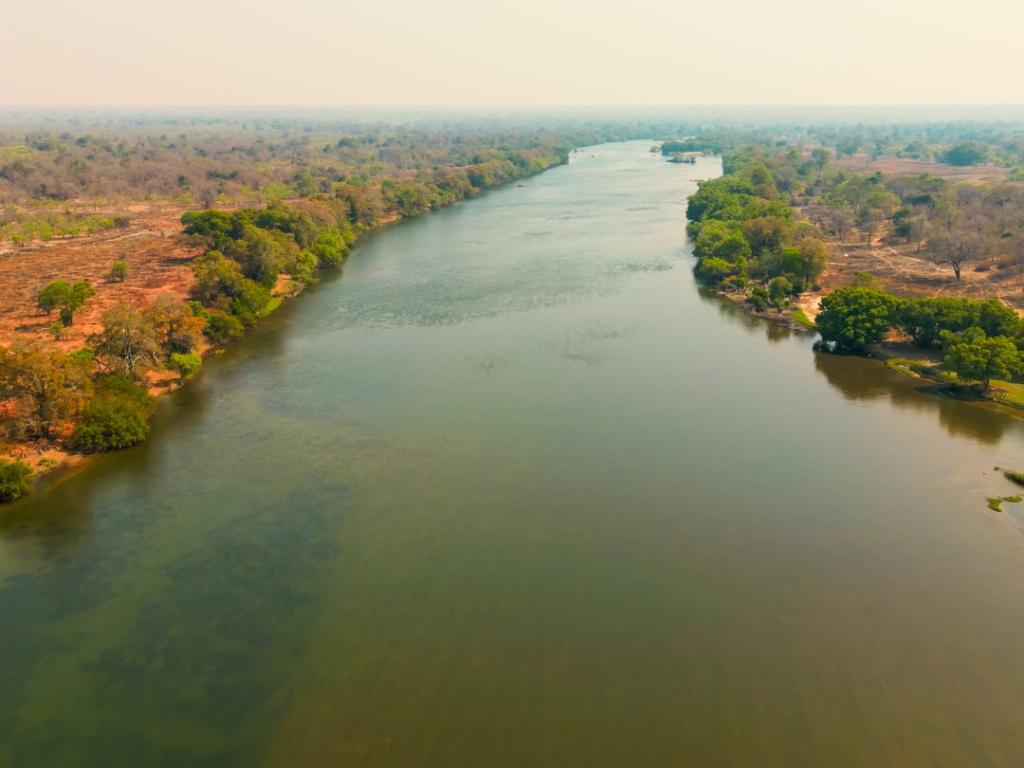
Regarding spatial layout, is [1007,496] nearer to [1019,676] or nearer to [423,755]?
[1019,676]

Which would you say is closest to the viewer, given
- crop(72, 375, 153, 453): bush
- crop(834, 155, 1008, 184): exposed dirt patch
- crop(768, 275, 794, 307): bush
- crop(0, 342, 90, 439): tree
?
crop(0, 342, 90, 439): tree

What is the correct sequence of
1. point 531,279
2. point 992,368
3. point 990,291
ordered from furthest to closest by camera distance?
point 531,279 → point 990,291 → point 992,368

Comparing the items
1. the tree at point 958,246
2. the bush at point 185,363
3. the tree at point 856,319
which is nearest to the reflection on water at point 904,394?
the tree at point 856,319

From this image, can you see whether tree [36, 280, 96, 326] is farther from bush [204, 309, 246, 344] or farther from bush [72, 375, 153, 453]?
bush [72, 375, 153, 453]

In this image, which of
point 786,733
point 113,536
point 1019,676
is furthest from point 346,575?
point 1019,676

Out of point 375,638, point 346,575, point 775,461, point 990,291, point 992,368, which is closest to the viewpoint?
point 375,638

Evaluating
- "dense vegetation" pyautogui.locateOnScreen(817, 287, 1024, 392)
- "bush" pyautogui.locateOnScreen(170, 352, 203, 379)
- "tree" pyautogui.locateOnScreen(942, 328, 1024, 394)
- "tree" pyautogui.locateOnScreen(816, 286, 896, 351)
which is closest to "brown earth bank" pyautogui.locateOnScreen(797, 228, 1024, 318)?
"tree" pyautogui.locateOnScreen(816, 286, 896, 351)
